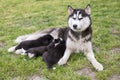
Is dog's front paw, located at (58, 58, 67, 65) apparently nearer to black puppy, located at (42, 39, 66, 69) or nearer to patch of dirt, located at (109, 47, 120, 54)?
black puppy, located at (42, 39, 66, 69)

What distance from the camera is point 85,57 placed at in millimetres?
5773

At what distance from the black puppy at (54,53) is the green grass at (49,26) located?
0.15 metres

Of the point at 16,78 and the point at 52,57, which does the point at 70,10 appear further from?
the point at 16,78

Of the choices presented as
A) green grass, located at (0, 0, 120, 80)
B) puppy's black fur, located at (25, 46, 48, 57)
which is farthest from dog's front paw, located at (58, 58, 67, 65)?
puppy's black fur, located at (25, 46, 48, 57)

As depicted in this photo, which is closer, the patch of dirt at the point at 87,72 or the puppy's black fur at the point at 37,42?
the patch of dirt at the point at 87,72

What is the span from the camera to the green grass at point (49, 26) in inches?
207

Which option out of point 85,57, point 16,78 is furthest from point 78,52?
point 16,78

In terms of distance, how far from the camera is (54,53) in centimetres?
542

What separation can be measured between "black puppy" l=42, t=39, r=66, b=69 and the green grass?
153mm

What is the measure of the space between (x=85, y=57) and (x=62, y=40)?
61 centimetres

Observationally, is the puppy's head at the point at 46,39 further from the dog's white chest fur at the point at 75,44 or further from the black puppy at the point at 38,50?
the dog's white chest fur at the point at 75,44

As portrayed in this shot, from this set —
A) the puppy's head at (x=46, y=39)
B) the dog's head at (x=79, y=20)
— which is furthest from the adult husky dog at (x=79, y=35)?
the puppy's head at (x=46, y=39)

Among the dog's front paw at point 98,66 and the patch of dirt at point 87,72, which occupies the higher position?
the dog's front paw at point 98,66

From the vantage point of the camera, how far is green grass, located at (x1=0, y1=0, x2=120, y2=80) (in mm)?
5262
